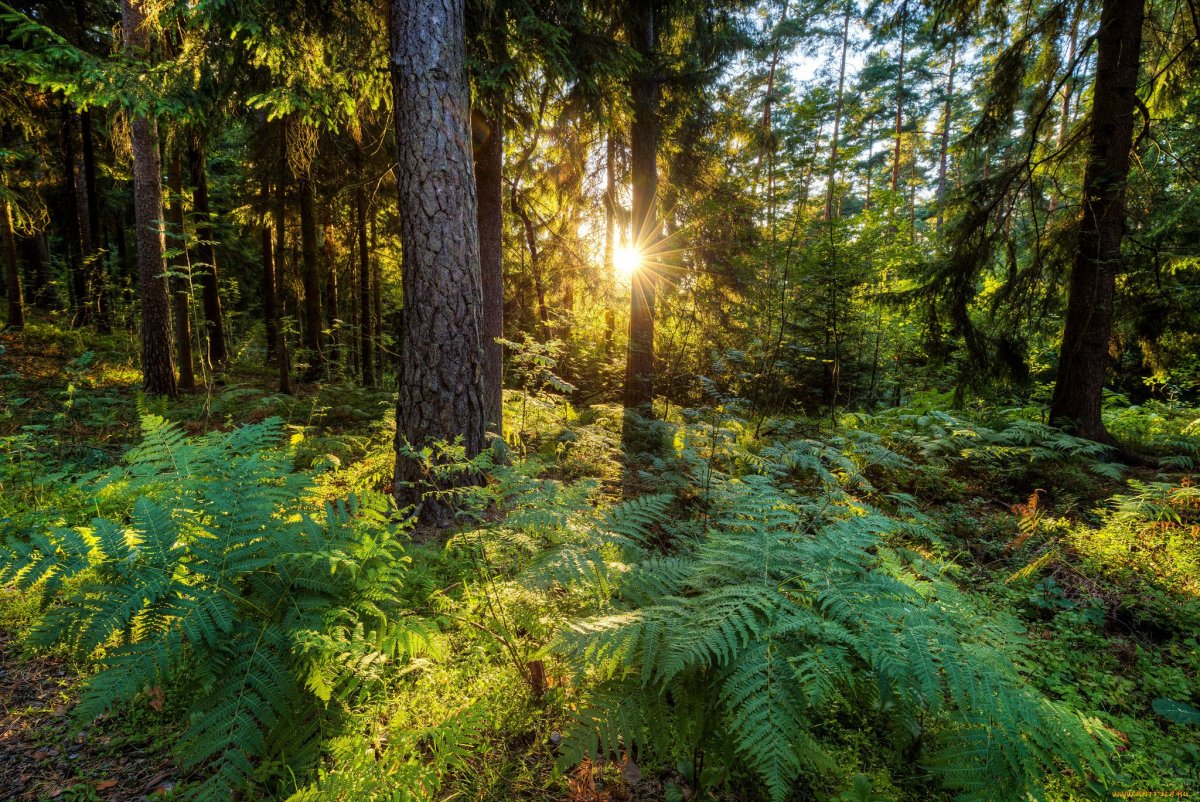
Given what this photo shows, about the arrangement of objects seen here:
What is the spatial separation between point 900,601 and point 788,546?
1.64ft

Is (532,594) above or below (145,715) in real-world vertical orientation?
above

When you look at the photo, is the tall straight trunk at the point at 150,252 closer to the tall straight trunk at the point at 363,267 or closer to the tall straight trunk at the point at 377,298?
the tall straight trunk at the point at 363,267

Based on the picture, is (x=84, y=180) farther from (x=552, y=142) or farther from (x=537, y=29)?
(x=537, y=29)

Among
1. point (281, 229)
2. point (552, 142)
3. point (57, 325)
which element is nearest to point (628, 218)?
point (552, 142)

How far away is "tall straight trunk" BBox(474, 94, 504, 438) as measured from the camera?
18.3ft

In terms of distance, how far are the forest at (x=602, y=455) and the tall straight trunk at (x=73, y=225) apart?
0.14 metres

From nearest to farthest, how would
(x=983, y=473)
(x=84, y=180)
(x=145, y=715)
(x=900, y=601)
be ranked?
(x=900, y=601) → (x=145, y=715) → (x=983, y=473) → (x=84, y=180)

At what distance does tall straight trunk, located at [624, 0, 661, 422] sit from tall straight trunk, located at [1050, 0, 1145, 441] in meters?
5.82

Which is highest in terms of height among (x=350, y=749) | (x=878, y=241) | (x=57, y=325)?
(x=878, y=241)

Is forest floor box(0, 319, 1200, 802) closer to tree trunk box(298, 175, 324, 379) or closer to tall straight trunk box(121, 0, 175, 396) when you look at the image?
tall straight trunk box(121, 0, 175, 396)

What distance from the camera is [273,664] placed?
176cm

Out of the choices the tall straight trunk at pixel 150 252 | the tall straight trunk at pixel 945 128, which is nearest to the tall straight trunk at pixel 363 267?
the tall straight trunk at pixel 150 252

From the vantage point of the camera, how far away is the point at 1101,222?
18.4ft

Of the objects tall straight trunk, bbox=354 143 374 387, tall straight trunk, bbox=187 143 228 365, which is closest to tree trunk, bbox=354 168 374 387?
tall straight trunk, bbox=354 143 374 387
